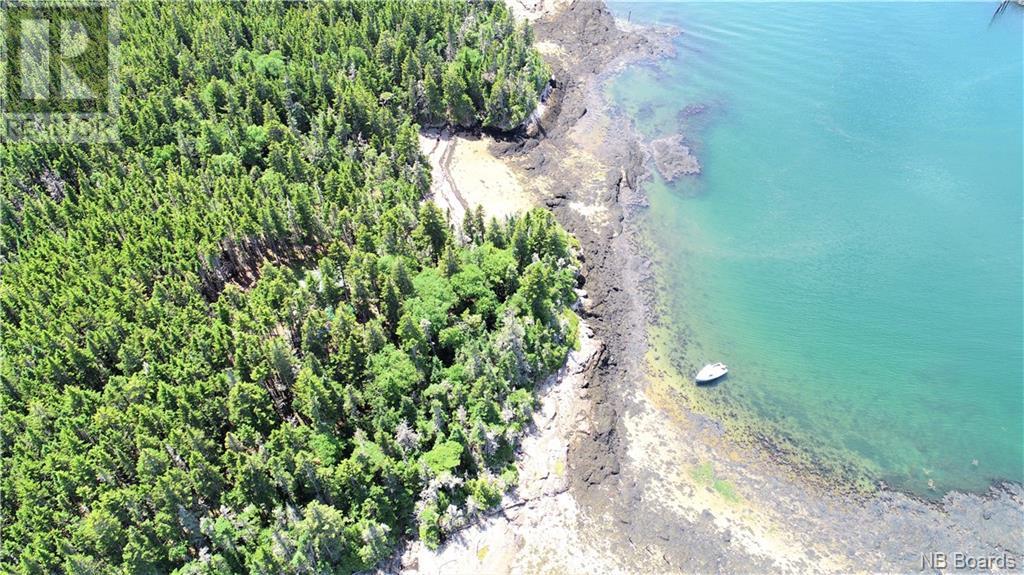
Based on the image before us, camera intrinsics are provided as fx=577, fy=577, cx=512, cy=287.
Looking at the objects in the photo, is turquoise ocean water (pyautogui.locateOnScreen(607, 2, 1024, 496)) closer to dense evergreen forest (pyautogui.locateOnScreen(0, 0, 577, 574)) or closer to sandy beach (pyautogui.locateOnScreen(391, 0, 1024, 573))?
sandy beach (pyautogui.locateOnScreen(391, 0, 1024, 573))

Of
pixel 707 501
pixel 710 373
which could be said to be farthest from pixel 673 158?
pixel 707 501

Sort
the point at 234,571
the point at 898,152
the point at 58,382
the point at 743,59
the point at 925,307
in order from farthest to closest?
the point at 743,59 → the point at 898,152 → the point at 925,307 → the point at 58,382 → the point at 234,571

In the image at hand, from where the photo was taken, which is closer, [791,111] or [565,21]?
[791,111]

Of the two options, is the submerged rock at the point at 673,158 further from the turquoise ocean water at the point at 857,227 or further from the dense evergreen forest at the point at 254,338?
the dense evergreen forest at the point at 254,338

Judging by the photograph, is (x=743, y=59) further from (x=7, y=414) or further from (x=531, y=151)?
(x=7, y=414)

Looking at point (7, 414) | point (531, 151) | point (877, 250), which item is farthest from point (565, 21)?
point (7, 414)

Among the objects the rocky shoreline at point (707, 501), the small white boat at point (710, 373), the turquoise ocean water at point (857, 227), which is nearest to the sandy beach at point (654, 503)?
the rocky shoreline at point (707, 501)
